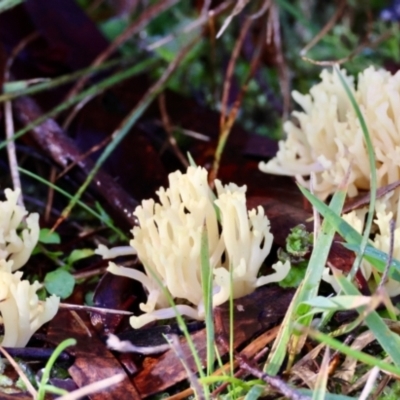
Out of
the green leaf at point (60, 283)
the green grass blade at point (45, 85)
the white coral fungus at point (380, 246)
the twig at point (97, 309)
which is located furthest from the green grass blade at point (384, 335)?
the green grass blade at point (45, 85)

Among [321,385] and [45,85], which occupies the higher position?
[45,85]

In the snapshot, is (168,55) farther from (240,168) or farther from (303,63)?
(240,168)

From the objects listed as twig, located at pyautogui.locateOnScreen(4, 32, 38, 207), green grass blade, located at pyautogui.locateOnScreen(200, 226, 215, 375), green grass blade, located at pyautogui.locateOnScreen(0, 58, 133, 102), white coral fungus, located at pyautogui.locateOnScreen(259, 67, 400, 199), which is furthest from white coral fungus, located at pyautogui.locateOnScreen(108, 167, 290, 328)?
green grass blade, located at pyautogui.locateOnScreen(0, 58, 133, 102)


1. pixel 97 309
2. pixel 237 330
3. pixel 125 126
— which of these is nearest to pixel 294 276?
pixel 237 330

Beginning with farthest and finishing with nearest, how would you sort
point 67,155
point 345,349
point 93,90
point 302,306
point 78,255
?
point 93,90 < point 67,155 < point 78,255 < point 302,306 < point 345,349

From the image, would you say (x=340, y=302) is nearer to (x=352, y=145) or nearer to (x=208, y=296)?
(x=208, y=296)
